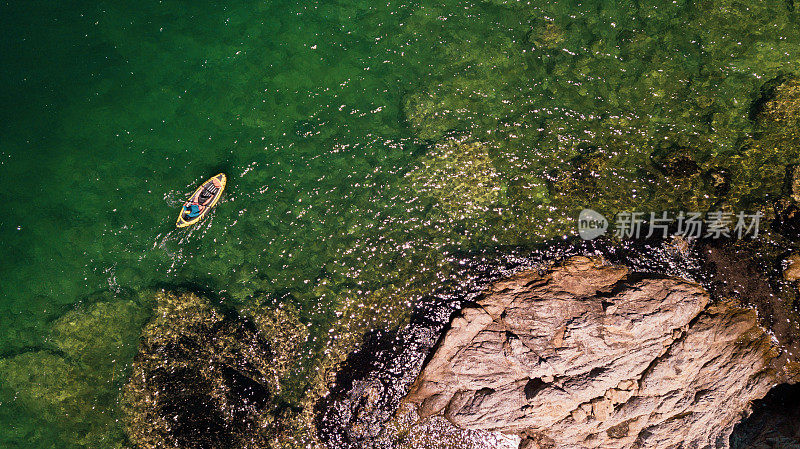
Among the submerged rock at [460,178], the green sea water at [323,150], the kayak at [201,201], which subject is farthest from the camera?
the kayak at [201,201]

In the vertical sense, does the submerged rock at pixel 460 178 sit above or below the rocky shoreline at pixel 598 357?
above

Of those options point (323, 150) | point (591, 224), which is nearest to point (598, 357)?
point (591, 224)

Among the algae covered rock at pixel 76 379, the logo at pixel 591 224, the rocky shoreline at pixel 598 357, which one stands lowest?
the algae covered rock at pixel 76 379

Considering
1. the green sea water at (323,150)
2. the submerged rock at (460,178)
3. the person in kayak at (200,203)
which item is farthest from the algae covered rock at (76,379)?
the submerged rock at (460,178)

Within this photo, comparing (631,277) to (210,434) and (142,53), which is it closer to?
(210,434)

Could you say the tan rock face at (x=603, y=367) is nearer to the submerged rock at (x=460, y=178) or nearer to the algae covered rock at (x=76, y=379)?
the submerged rock at (x=460, y=178)
